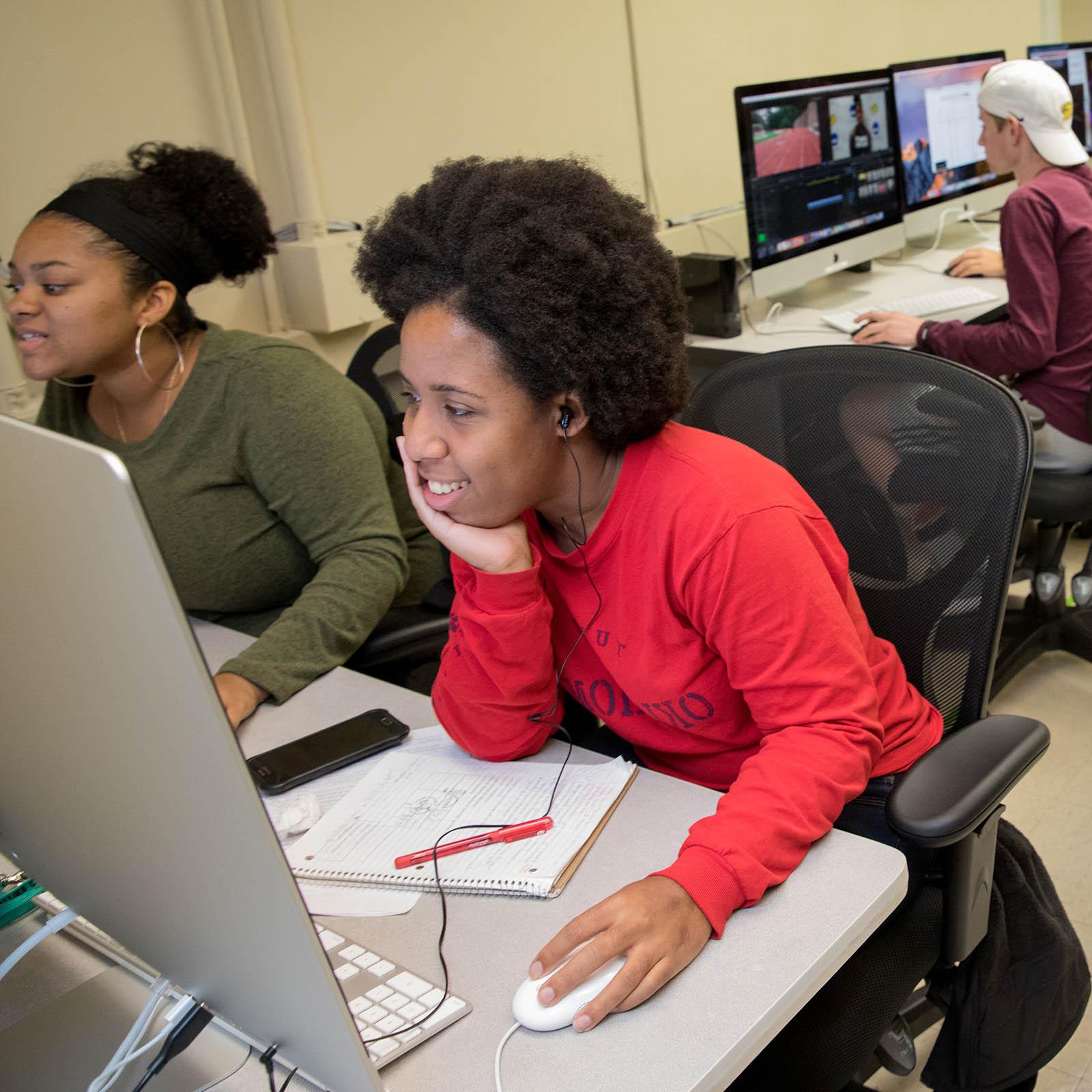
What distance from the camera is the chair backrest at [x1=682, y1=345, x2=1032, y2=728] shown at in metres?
1.16

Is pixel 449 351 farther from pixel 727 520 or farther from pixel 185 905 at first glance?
pixel 185 905

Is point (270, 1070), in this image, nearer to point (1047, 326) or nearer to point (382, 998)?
point (382, 998)

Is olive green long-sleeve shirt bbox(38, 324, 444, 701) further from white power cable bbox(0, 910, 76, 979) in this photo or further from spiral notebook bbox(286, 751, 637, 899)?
white power cable bbox(0, 910, 76, 979)

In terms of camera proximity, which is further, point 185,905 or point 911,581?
point 911,581

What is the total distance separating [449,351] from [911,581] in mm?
571

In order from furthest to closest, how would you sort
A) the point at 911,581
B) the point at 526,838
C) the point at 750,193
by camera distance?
the point at 750,193 < the point at 911,581 < the point at 526,838

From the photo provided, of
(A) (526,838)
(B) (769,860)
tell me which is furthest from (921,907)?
(A) (526,838)

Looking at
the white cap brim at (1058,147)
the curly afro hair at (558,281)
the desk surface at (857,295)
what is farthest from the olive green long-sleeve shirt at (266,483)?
the white cap brim at (1058,147)

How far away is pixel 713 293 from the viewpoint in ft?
8.73

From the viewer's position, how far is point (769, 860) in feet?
2.91

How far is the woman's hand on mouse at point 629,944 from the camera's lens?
0.78m

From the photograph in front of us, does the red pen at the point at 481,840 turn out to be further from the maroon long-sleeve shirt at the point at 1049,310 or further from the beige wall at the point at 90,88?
the maroon long-sleeve shirt at the point at 1049,310

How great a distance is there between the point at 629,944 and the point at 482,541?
1.47ft

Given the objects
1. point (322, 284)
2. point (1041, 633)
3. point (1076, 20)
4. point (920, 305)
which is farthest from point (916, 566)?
point (1076, 20)
